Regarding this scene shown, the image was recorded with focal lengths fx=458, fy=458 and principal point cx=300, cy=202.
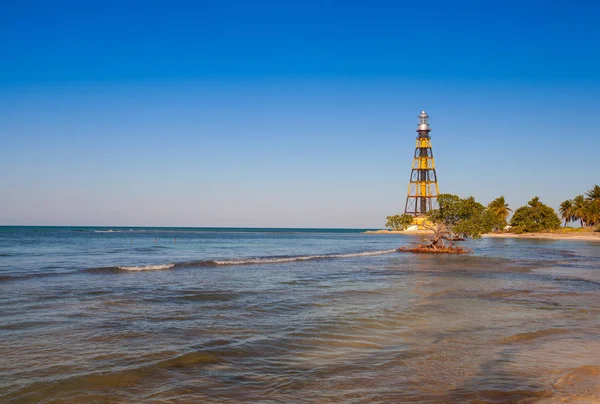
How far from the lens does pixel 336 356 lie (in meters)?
9.55

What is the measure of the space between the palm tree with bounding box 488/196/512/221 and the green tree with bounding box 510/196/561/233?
16403 millimetres

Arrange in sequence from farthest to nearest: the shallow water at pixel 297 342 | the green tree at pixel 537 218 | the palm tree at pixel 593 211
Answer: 1. the green tree at pixel 537 218
2. the palm tree at pixel 593 211
3. the shallow water at pixel 297 342

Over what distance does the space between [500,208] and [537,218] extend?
19.4 m

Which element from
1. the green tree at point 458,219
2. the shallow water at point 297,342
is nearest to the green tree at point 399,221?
the green tree at point 458,219

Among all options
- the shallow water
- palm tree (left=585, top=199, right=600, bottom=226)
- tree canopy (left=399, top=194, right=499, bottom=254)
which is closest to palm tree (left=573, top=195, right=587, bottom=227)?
palm tree (left=585, top=199, right=600, bottom=226)

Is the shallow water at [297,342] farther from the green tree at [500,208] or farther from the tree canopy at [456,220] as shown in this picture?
the green tree at [500,208]

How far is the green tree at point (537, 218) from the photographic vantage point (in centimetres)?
10444

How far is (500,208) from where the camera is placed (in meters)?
125

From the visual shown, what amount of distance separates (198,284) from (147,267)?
973 centimetres

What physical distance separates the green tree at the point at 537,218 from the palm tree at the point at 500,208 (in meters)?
16.4

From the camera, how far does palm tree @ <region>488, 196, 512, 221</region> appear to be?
123875mm

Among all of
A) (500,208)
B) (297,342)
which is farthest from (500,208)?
(297,342)

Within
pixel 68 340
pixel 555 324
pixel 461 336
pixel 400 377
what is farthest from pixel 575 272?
pixel 68 340

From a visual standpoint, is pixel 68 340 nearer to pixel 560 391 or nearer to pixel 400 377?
pixel 400 377
